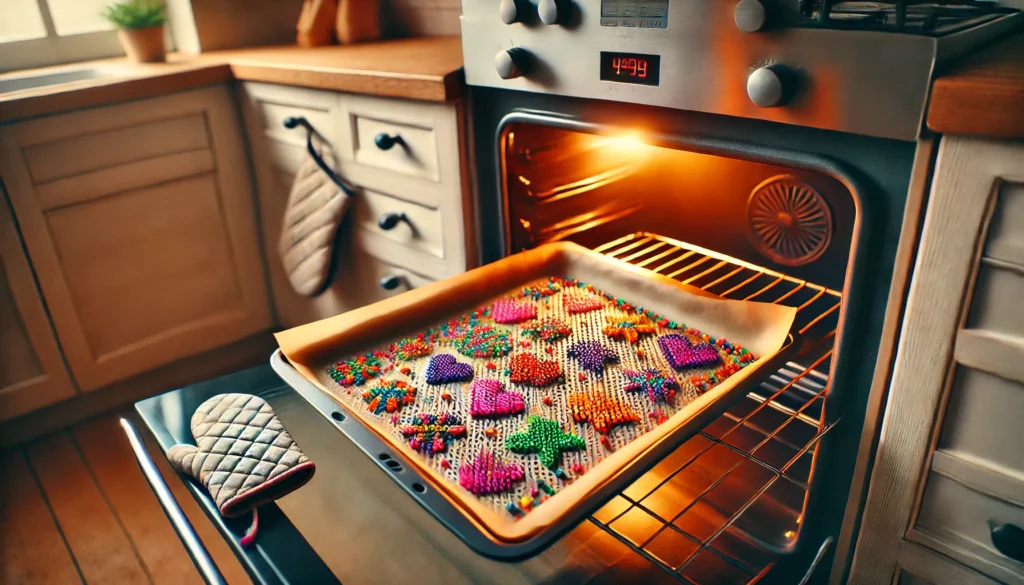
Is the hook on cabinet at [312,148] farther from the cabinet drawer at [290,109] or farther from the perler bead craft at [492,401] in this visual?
the perler bead craft at [492,401]

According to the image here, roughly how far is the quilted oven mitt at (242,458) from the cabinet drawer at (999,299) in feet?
2.46

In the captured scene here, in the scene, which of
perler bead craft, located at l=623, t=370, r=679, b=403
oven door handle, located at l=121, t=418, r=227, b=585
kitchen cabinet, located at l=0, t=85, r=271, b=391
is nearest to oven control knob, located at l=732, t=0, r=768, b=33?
Result: perler bead craft, located at l=623, t=370, r=679, b=403

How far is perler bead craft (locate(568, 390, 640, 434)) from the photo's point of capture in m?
0.85

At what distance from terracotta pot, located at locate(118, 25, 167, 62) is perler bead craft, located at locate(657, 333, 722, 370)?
5.43 ft

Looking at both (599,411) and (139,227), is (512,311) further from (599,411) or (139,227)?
(139,227)

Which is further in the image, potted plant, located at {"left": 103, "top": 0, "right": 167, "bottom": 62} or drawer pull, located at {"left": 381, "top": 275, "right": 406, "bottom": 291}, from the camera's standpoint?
potted plant, located at {"left": 103, "top": 0, "right": 167, "bottom": 62}

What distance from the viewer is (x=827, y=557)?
957 millimetres

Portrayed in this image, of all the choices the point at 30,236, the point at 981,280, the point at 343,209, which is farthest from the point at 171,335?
the point at 981,280

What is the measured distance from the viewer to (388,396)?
90 centimetres

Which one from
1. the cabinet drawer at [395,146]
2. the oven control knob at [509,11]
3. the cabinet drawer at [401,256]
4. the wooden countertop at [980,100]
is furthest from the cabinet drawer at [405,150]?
the wooden countertop at [980,100]

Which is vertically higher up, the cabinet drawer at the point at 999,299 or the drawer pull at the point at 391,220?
the cabinet drawer at the point at 999,299

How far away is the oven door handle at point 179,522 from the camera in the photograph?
2.36 ft

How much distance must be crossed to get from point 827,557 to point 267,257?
5.16ft

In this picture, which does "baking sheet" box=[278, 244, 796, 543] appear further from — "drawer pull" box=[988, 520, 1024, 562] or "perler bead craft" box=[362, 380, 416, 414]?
"drawer pull" box=[988, 520, 1024, 562]
